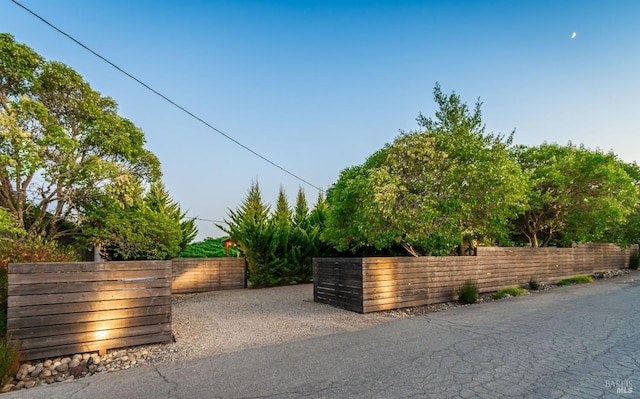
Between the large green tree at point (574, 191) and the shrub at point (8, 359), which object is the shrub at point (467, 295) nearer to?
the large green tree at point (574, 191)

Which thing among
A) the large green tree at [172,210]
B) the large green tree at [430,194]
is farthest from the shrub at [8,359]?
the large green tree at [172,210]

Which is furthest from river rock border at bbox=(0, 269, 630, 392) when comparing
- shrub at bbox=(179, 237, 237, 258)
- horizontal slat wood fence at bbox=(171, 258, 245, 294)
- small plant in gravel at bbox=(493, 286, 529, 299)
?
shrub at bbox=(179, 237, 237, 258)

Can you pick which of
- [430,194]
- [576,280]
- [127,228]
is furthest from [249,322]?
[576,280]

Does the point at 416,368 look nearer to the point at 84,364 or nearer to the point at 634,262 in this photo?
the point at 84,364

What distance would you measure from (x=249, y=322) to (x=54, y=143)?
5.17 metres

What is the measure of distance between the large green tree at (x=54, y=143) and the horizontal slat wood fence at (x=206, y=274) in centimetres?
369

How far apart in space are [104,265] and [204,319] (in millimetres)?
2719

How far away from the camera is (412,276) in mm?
7578

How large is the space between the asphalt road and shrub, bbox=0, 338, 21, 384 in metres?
0.38

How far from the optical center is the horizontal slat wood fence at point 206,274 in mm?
10836

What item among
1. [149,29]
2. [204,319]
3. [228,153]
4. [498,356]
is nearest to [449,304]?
[498,356]

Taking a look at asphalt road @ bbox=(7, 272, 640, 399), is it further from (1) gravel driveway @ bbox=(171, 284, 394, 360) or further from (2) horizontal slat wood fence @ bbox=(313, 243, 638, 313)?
(2) horizontal slat wood fence @ bbox=(313, 243, 638, 313)

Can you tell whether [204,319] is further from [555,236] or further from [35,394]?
→ [555,236]

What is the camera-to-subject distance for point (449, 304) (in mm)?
7965
